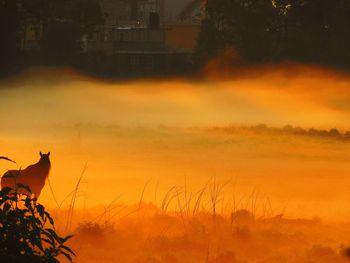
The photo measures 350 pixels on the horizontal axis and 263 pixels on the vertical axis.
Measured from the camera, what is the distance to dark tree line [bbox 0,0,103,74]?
6022cm

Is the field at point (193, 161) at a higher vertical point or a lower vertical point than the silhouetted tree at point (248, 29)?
lower

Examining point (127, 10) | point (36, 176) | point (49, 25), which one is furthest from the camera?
point (127, 10)

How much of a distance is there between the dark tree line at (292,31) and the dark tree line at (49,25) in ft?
40.4

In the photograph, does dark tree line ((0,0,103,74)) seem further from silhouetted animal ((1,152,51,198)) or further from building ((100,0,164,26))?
silhouetted animal ((1,152,51,198))

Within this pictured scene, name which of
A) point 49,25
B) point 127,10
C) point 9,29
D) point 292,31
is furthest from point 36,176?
point 127,10

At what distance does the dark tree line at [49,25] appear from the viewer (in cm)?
6022

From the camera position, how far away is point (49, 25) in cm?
6838

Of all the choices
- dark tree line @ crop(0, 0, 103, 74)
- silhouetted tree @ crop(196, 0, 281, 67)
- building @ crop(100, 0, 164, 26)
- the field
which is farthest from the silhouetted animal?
building @ crop(100, 0, 164, 26)

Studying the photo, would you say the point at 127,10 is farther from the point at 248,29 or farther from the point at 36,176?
the point at 36,176

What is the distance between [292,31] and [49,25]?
18.2m

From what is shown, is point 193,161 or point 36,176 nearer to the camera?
point 36,176

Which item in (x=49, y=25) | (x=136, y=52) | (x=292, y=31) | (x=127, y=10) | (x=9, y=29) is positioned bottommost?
(x=136, y=52)

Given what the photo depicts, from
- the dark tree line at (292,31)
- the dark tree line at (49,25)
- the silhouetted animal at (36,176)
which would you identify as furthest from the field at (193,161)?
the dark tree line at (292,31)

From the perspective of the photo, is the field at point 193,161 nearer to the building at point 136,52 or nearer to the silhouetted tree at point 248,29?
the silhouetted tree at point 248,29
